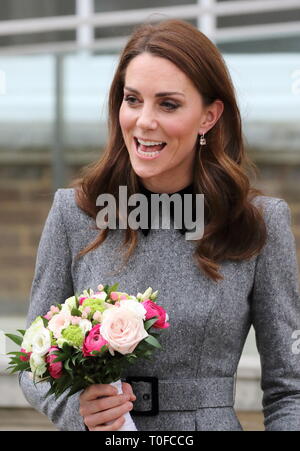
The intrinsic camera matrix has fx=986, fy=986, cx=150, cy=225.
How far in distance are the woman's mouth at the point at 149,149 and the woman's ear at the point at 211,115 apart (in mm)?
179

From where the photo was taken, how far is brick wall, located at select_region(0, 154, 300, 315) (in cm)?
653

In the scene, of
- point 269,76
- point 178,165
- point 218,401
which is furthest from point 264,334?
point 269,76

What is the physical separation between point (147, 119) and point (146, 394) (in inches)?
27.2

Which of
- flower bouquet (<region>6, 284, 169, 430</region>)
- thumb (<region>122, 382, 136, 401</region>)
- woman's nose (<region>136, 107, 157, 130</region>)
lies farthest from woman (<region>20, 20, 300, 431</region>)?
flower bouquet (<region>6, 284, 169, 430</region>)

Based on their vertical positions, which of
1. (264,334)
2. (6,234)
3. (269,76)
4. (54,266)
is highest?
(269,76)

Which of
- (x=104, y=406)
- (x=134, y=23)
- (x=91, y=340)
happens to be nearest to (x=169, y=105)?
(x=91, y=340)

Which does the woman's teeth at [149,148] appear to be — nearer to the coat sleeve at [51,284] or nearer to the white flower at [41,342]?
the coat sleeve at [51,284]

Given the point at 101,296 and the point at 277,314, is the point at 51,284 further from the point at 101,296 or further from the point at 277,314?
the point at 277,314

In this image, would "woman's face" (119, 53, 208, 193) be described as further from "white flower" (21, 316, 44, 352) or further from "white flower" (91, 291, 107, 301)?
"white flower" (21, 316, 44, 352)

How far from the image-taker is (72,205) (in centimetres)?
267

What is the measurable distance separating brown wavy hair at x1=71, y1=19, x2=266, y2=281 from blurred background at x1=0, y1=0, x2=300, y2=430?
326cm

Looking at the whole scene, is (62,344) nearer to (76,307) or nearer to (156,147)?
(76,307)

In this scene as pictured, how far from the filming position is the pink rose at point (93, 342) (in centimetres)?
221

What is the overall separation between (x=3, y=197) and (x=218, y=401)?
4249 millimetres
